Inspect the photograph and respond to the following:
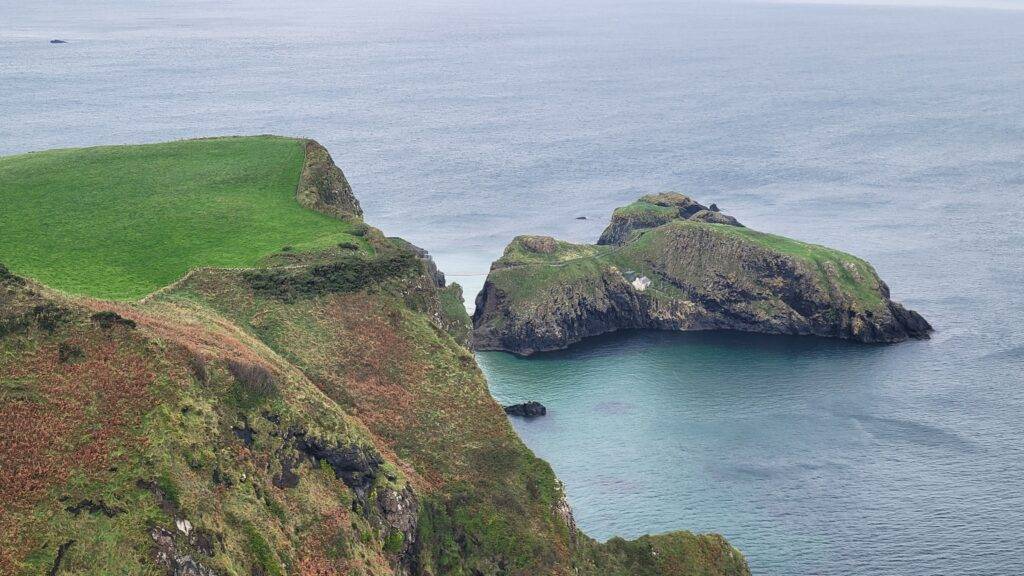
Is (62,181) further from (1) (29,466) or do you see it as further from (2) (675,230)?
(2) (675,230)

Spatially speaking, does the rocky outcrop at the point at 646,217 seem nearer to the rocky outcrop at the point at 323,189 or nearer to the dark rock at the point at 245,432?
the rocky outcrop at the point at 323,189

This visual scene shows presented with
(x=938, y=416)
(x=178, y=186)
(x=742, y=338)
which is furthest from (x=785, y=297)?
(x=178, y=186)

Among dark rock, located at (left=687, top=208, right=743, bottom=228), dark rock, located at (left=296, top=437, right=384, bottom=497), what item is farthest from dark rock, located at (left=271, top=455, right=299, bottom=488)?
dark rock, located at (left=687, top=208, right=743, bottom=228)

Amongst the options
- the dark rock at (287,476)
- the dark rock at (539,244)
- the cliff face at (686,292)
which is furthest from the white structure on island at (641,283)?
the dark rock at (287,476)

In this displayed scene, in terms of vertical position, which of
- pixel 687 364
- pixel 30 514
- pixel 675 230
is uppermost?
pixel 30 514

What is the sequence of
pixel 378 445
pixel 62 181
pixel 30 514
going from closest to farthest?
pixel 30 514, pixel 378 445, pixel 62 181

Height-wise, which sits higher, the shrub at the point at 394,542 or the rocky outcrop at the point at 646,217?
the shrub at the point at 394,542

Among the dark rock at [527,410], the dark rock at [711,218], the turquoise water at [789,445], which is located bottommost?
the dark rock at [527,410]
